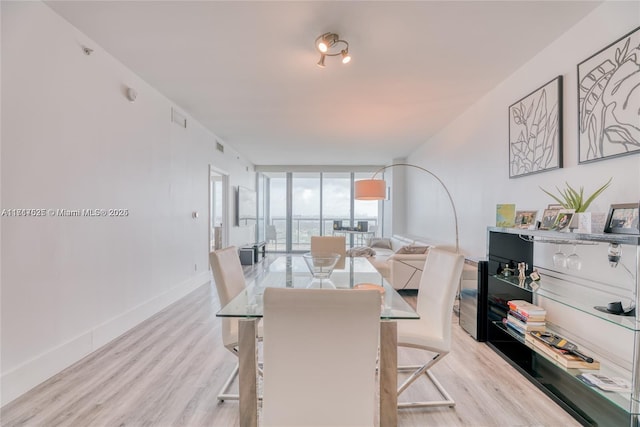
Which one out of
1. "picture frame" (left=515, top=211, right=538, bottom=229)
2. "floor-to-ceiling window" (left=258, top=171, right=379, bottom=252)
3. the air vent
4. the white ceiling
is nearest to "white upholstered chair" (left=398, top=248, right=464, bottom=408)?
"picture frame" (left=515, top=211, right=538, bottom=229)

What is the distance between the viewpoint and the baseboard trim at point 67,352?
6.10 ft

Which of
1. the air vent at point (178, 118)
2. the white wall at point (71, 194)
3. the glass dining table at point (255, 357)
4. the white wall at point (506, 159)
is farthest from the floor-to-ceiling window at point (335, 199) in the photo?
the glass dining table at point (255, 357)

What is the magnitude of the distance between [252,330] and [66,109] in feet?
7.42

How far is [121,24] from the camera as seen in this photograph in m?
2.27

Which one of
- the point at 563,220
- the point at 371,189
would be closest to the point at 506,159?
the point at 563,220

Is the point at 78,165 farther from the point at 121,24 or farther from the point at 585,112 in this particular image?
the point at 585,112

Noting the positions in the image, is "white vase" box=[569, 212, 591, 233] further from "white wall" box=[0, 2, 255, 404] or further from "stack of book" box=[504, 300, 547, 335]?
"white wall" box=[0, 2, 255, 404]

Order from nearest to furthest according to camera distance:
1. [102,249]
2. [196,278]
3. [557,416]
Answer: [557,416] → [102,249] → [196,278]

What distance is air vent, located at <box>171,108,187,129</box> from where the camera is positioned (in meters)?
3.88

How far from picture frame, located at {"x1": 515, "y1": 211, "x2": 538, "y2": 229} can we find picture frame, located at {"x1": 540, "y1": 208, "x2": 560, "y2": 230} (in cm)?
30

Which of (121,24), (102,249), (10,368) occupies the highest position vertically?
(121,24)

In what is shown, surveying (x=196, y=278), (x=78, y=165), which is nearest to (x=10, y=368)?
(x=78, y=165)

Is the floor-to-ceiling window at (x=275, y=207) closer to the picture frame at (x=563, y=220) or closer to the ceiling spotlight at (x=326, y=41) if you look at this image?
the ceiling spotlight at (x=326, y=41)

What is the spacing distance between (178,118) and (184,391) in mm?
3338
